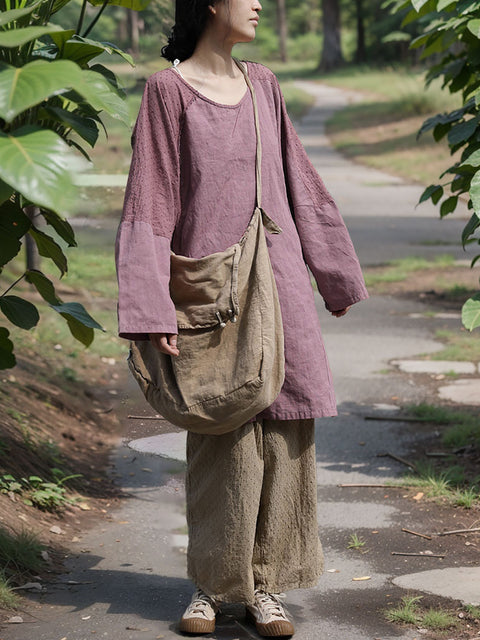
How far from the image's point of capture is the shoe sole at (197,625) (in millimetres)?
3123

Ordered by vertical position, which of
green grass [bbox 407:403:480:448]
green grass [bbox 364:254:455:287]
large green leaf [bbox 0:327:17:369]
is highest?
large green leaf [bbox 0:327:17:369]

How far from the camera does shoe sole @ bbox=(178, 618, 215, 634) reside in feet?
10.2

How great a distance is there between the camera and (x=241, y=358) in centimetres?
297

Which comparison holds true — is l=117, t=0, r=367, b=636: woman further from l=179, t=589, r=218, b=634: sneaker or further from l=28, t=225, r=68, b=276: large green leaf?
l=28, t=225, r=68, b=276: large green leaf

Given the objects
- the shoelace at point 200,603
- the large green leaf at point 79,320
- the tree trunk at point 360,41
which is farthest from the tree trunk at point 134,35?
the tree trunk at point 360,41

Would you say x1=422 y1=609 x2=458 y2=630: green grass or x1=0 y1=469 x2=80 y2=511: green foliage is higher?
x1=422 y1=609 x2=458 y2=630: green grass

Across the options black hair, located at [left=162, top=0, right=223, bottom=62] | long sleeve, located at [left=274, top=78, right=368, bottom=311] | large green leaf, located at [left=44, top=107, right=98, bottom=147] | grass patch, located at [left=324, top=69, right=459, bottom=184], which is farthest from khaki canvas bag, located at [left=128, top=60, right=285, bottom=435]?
grass patch, located at [left=324, top=69, right=459, bottom=184]

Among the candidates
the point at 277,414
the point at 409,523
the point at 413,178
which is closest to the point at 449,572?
the point at 409,523

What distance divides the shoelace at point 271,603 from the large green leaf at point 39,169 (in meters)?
1.60

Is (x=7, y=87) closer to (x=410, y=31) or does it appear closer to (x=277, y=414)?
(x=277, y=414)

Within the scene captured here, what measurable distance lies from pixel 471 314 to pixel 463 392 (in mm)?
1984

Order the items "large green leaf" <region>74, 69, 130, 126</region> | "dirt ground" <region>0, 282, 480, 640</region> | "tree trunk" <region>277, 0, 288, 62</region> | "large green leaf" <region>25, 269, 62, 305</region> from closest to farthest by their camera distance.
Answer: "large green leaf" <region>74, 69, 130, 126</region>, "large green leaf" <region>25, 269, 62, 305</region>, "dirt ground" <region>0, 282, 480, 640</region>, "tree trunk" <region>277, 0, 288, 62</region>

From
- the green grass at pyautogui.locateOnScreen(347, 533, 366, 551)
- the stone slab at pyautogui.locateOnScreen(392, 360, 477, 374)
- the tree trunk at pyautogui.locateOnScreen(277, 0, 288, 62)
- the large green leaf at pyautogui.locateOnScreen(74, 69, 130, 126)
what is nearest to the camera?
the large green leaf at pyautogui.locateOnScreen(74, 69, 130, 126)

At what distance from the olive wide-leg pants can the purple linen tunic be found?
4.7 inches
